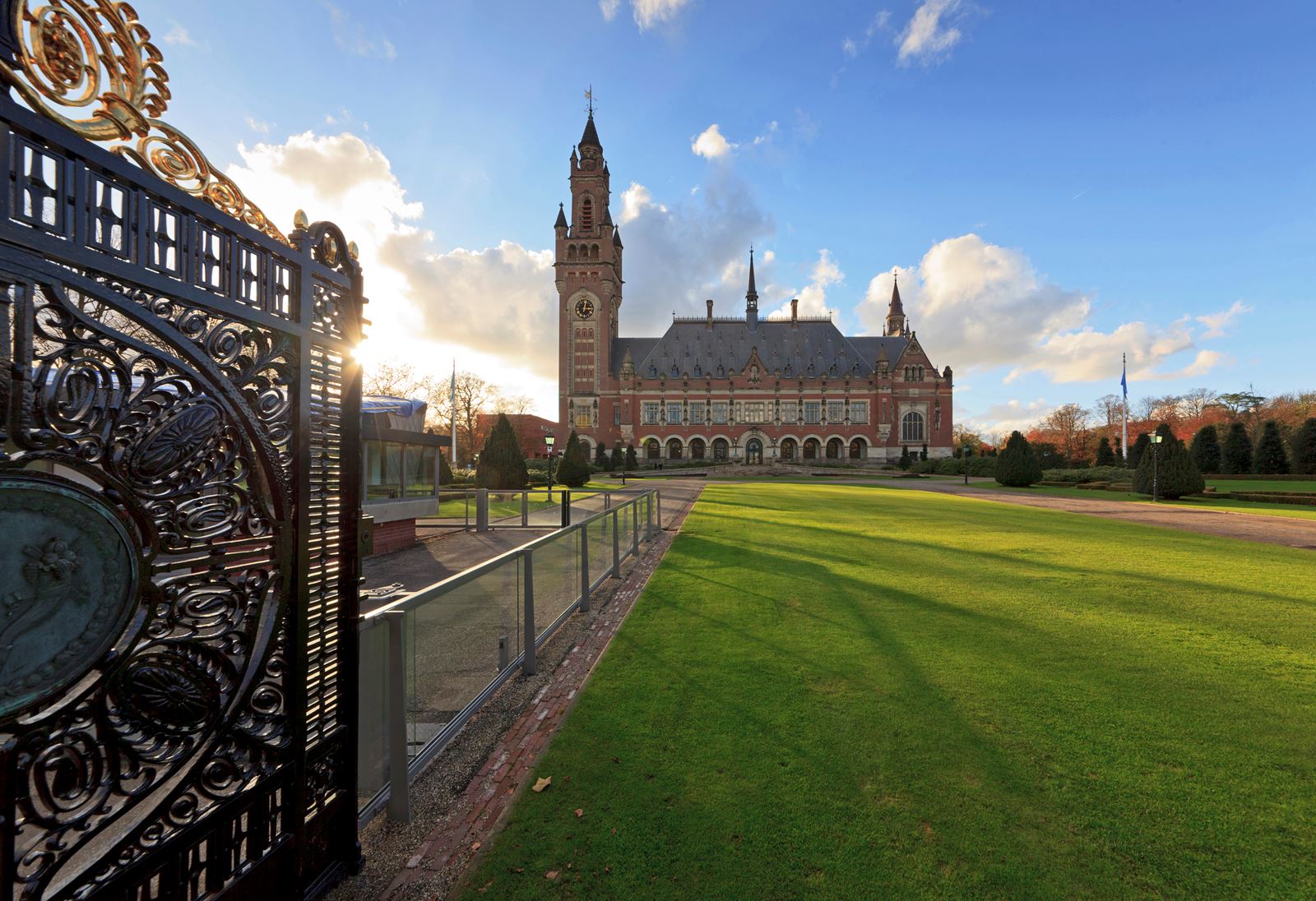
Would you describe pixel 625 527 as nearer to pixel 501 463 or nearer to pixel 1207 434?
pixel 501 463

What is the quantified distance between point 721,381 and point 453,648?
60.8 m

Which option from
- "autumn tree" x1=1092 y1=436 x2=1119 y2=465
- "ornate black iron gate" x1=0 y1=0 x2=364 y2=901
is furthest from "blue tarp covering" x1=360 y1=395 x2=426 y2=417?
"autumn tree" x1=1092 y1=436 x2=1119 y2=465

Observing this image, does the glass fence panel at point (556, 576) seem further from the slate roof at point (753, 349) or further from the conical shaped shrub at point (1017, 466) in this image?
the slate roof at point (753, 349)

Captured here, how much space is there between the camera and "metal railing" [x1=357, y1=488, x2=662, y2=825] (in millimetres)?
2793

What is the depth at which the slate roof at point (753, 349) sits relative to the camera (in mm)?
63594

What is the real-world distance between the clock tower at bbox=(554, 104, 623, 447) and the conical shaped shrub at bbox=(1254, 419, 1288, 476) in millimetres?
53773

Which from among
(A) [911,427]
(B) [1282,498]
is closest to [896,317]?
(A) [911,427]

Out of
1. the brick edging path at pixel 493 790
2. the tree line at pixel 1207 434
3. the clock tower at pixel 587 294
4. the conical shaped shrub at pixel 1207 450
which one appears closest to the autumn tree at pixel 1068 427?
the tree line at pixel 1207 434

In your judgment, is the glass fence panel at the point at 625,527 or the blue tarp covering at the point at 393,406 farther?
the blue tarp covering at the point at 393,406

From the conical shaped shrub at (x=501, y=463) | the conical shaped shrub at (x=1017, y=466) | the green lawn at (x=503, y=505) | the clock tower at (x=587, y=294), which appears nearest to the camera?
the green lawn at (x=503, y=505)

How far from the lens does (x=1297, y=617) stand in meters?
6.06

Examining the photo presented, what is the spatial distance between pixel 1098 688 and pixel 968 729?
4.91ft

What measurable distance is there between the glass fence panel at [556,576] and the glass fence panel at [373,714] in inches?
87.0

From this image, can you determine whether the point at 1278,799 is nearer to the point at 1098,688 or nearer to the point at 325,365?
the point at 1098,688
